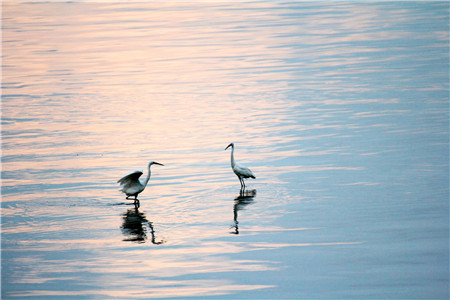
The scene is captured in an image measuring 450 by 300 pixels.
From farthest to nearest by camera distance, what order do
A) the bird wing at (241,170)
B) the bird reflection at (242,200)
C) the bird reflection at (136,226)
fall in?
the bird wing at (241,170)
the bird reflection at (242,200)
the bird reflection at (136,226)

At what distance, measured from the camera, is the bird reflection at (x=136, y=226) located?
45.1 feet

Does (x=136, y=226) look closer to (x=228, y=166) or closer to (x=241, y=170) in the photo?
(x=241, y=170)

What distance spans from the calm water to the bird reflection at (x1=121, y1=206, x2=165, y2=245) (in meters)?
0.05

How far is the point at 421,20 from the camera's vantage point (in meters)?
43.9

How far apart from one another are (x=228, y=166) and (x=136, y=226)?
4.98 metres

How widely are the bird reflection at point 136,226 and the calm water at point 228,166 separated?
0.05 m

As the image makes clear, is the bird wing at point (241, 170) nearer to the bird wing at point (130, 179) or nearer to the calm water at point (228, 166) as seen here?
the calm water at point (228, 166)

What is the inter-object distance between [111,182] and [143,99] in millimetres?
10097

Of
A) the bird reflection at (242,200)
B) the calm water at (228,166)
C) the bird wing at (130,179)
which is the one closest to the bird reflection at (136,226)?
the calm water at (228,166)

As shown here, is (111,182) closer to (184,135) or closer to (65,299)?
(184,135)

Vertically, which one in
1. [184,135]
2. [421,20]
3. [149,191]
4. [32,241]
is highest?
[421,20]

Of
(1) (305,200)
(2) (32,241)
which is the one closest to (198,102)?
(1) (305,200)

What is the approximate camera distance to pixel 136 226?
47.3 feet

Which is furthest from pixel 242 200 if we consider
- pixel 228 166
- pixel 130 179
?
pixel 228 166
